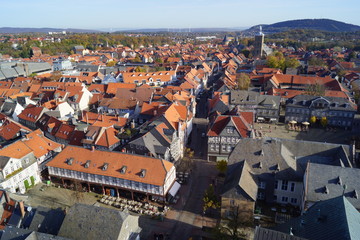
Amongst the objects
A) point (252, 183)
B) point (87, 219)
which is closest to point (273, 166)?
point (252, 183)

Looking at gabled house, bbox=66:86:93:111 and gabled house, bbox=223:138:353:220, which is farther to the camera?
gabled house, bbox=66:86:93:111

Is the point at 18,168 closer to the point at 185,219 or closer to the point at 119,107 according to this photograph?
the point at 185,219

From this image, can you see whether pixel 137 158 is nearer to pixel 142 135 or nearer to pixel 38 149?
pixel 142 135

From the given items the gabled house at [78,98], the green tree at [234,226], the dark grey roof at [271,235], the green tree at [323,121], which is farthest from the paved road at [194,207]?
the gabled house at [78,98]

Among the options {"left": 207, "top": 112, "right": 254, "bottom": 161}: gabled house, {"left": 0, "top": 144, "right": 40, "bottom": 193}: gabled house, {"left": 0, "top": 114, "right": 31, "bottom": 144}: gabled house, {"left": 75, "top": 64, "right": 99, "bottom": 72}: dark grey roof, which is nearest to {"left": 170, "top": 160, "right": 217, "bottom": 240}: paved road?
{"left": 207, "top": 112, "right": 254, "bottom": 161}: gabled house

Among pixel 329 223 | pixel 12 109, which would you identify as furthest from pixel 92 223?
pixel 12 109

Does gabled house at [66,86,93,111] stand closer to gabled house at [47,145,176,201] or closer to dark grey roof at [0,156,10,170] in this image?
gabled house at [47,145,176,201]
